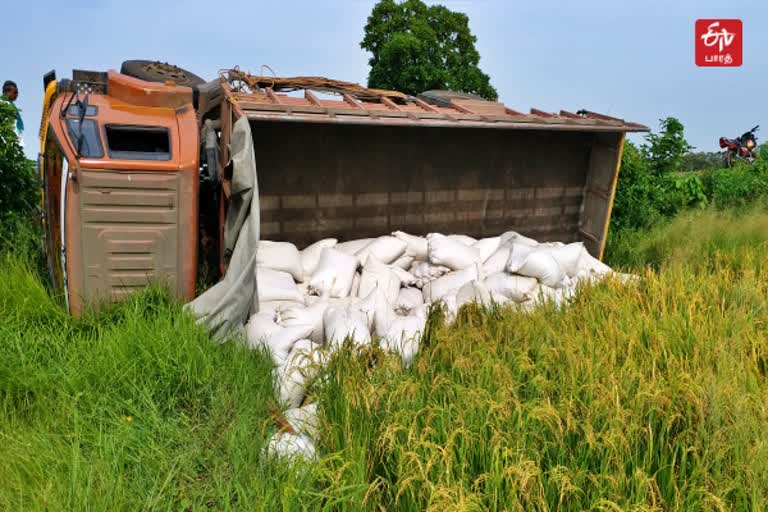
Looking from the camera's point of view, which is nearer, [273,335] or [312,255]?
[273,335]

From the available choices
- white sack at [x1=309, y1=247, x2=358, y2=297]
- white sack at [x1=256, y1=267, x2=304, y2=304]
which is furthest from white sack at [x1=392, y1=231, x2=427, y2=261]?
white sack at [x1=256, y1=267, x2=304, y2=304]

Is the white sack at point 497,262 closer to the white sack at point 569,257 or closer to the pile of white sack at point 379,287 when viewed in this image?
the pile of white sack at point 379,287

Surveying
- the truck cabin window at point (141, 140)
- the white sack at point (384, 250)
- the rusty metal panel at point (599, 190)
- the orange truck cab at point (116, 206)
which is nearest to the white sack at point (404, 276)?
the white sack at point (384, 250)

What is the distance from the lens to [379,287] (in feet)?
15.8

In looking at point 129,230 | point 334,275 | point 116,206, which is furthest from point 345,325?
point 116,206

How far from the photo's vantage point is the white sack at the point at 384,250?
17.9ft

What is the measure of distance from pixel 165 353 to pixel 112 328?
62 cm

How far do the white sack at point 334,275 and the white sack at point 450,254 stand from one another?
0.68 metres

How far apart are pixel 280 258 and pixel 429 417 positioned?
2608 millimetres

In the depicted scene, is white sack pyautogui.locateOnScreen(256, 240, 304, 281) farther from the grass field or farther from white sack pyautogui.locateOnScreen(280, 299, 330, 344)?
the grass field

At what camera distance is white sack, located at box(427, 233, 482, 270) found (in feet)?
17.8

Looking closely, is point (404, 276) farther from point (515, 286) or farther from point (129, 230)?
point (129, 230)

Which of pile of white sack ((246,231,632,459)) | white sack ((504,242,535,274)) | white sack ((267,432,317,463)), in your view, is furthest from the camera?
white sack ((504,242,535,274))

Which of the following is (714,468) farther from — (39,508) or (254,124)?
(254,124)
